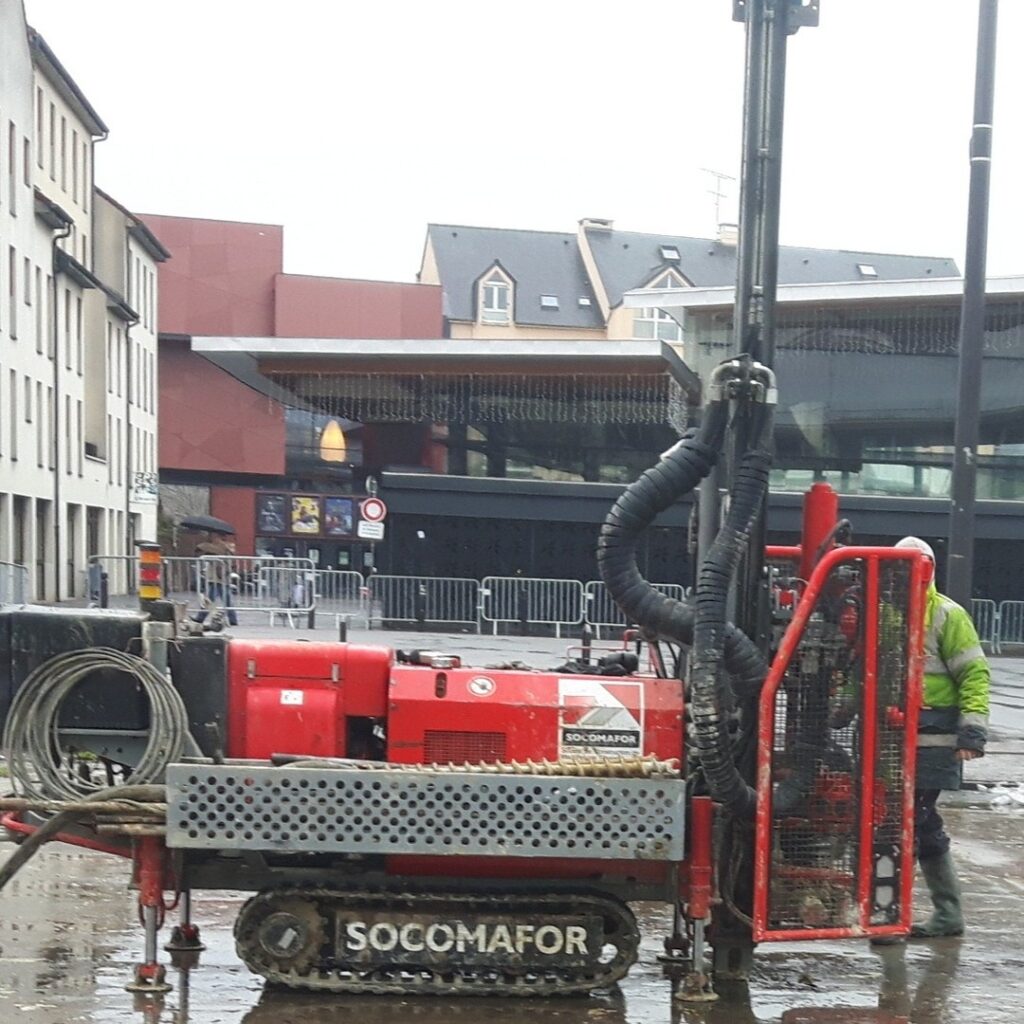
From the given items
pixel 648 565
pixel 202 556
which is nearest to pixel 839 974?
pixel 202 556

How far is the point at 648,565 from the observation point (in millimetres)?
29891

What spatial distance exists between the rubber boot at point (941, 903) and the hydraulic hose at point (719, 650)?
1895 mm

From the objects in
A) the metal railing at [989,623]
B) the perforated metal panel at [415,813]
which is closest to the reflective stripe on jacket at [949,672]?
the perforated metal panel at [415,813]

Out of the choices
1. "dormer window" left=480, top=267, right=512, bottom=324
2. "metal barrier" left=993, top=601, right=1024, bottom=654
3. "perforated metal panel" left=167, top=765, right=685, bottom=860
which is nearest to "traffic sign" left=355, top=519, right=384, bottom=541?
"metal barrier" left=993, top=601, right=1024, bottom=654

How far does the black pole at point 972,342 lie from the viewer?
11.8 m

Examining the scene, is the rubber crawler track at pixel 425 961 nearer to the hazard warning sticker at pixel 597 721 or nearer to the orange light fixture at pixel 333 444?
the hazard warning sticker at pixel 597 721

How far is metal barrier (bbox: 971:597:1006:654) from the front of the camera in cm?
2905

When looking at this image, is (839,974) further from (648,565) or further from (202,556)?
(648,565)

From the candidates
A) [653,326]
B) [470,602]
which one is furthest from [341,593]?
[653,326]

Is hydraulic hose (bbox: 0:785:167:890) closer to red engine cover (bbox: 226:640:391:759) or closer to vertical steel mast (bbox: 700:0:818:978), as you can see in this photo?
red engine cover (bbox: 226:640:391:759)

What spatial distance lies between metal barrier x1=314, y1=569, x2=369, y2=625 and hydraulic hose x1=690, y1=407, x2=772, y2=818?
68.4ft

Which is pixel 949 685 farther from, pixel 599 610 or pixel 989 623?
pixel 989 623

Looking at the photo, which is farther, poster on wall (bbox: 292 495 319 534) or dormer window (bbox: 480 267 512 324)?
dormer window (bbox: 480 267 512 324)

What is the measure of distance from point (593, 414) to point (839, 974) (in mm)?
24534
